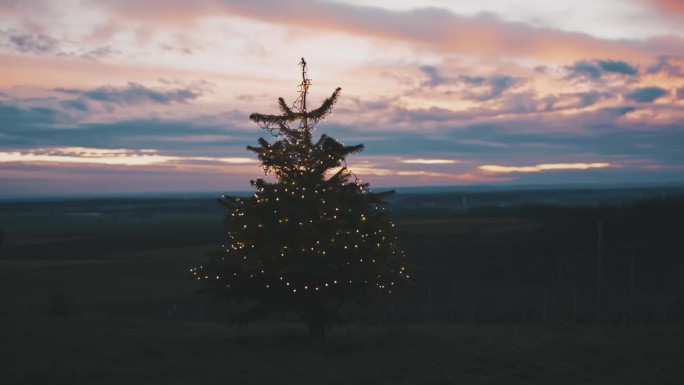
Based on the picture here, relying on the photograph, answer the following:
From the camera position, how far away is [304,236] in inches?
632

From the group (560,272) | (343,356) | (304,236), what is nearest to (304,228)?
(304,236)

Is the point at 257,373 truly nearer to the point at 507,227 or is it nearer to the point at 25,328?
the point at 25,328

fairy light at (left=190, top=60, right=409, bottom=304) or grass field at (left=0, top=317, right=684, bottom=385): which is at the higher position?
fairy light at (left=190, top=60, right=409, bottom=304)

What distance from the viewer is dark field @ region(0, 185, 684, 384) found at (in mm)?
13703


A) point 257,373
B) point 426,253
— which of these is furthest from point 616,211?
point 257,373

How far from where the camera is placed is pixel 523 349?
53.7ft

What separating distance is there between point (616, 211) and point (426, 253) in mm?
18337

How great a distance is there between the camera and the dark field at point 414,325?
45.0 ft

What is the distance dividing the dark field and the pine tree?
1370mm

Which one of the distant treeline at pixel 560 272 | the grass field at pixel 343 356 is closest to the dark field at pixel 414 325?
the grass field at pixel 343 356

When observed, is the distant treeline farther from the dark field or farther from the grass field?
the grass field

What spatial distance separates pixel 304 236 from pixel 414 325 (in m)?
7.74

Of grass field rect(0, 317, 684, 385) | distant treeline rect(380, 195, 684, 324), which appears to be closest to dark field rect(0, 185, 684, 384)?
grass field rect(0, 317, 684, 385)

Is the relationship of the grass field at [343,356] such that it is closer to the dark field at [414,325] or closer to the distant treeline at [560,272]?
the dark field at [414,325]
